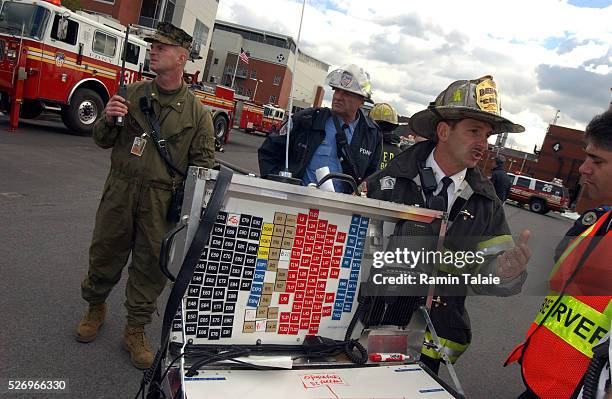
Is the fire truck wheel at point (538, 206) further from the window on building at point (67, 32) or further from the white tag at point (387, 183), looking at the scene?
the white tag at point (387, 183)

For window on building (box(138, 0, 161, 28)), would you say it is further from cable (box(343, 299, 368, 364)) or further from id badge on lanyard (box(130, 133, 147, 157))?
cable (box(343, 299, 368, 364))

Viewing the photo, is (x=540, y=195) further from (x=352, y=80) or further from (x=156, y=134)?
(x=156, y=134)

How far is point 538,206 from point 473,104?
26628 millimetres

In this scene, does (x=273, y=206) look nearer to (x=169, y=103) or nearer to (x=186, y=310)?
(x=186, y=310)

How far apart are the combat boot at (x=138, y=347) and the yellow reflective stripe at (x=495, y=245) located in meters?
2.28

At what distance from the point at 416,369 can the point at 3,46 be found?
11.2 metres

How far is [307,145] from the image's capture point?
11.3 ft

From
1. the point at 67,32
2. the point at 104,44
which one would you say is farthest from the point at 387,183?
the point at 104,44

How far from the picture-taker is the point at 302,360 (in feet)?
5.33

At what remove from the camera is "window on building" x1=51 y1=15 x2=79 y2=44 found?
10.2m

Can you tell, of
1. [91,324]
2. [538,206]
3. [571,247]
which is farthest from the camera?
[538,206]

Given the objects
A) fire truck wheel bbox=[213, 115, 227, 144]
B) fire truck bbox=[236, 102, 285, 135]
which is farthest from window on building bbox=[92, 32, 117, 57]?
fire truck bbox=[236, 102, 285, 135]

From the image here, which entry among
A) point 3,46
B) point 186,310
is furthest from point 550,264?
point 3,46

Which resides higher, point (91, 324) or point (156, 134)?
point (156, 134)
